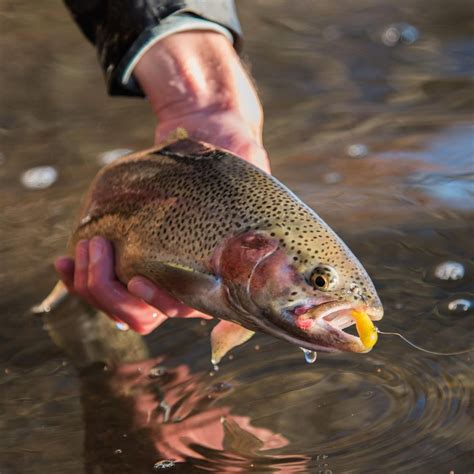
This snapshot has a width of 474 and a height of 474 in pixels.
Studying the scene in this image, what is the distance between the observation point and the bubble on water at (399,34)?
5.85 m

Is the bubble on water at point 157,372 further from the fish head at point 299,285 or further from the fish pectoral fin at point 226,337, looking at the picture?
the fish head at point 299,285

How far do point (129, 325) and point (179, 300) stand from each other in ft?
1.40

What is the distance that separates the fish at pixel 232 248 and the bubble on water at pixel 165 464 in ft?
0.85

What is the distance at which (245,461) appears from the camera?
265cm

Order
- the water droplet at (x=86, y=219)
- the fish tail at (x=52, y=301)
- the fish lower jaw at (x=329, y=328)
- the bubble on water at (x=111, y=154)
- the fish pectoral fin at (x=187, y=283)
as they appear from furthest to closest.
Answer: the bubble on water at (x=111, y=154), the fish tail at (x=52, y=301), the water droplet at (x=86, y=219), the fish pectoral fin at (x=187, y=283), the fish lower jaw at (x=329, y=328)

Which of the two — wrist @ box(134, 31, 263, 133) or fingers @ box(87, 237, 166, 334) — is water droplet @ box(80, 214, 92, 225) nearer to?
fingers @ box(87, 237, 166, 334)

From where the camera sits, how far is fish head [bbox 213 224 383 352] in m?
2.28

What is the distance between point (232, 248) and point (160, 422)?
2.09ft

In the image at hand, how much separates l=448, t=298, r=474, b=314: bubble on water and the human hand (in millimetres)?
715

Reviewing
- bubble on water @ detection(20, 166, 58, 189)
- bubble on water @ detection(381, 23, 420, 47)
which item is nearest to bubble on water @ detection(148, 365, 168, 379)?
bubble on water @ detection(20, 166, 58, 189)

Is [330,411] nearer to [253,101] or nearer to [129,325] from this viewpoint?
[129,325]

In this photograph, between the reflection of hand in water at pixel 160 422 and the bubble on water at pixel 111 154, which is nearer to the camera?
the reflection of hand in water at pixel 160 422

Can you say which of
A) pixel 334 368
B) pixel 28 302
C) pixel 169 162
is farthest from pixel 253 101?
pixel 28 302

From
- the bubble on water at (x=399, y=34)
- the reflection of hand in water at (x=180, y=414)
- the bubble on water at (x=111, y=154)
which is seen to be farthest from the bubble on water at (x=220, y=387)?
the bubble on water at (x=399, y=34)
